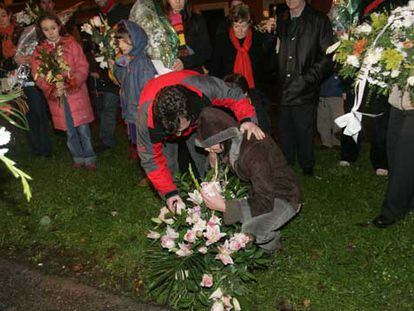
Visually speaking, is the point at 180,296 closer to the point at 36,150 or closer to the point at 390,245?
the point at 390,245

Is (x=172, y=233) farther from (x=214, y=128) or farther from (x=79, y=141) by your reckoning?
(x=79, y=141)

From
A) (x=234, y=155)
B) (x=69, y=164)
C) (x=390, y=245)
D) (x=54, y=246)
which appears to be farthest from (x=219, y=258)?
(x=69, y=164)

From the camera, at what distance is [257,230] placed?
3.67 meters

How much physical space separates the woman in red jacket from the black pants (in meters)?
3.76

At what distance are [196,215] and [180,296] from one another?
0.62 meters

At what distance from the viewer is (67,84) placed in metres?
6.00

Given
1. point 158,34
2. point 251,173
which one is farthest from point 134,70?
point 251,173

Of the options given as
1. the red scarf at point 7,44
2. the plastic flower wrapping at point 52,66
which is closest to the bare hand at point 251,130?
the plastic flower wrapping at point 52,66

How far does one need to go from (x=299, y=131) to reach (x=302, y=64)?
0.77 meters

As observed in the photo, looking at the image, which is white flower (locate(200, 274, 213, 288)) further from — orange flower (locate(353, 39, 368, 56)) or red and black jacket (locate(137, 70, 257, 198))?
orange flower (locate(353, 39, 368, 56))

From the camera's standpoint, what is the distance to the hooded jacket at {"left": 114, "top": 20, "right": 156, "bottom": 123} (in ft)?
16.0

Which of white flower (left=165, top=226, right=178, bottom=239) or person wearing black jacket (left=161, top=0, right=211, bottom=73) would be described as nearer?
white flower (left=165, top=226, right=178, bottom=239)

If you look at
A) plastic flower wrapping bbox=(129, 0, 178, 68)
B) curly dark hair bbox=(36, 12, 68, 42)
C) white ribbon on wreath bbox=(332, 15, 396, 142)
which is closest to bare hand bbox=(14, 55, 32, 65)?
curly dark hair bbox=(36, 12, 68, 42)

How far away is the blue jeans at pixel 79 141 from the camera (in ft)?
20.6
